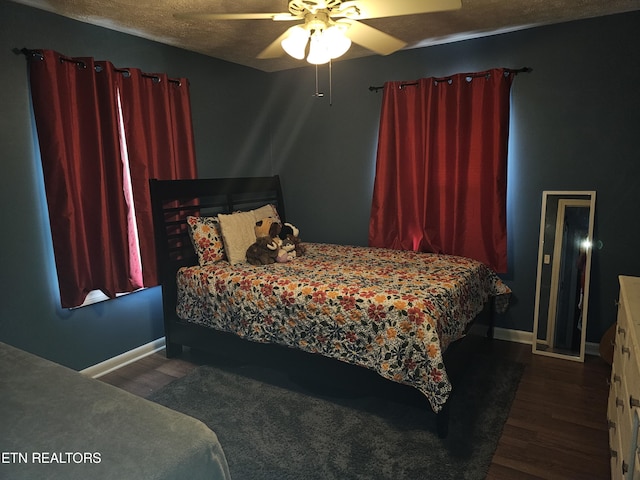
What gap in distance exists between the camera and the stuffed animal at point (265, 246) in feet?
10.4

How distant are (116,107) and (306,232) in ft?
7.11

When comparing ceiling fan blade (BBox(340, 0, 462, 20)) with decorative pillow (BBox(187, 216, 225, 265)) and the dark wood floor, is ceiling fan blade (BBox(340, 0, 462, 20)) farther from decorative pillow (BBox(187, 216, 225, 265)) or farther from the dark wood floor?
the dark wood floor

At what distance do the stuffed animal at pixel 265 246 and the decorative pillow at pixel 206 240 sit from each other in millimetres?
246

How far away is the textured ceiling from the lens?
8.27 feet

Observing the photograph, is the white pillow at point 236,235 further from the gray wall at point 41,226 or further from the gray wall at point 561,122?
the gray wall at point 561,122

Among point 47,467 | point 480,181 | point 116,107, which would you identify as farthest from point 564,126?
point 47,467

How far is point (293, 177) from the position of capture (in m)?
4.45

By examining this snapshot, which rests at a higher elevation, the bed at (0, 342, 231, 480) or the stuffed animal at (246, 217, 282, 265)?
the stuffed animal at (246, 217, 282, 265)

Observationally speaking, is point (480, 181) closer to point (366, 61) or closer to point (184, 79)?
point (366, 61)

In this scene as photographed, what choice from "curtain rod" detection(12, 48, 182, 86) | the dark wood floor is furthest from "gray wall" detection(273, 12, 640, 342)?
"curtain rod" detection(12, 48, 182, 86)

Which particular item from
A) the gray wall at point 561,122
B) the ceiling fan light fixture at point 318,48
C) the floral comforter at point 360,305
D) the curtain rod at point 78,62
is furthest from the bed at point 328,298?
the ceiling fan light fixture at point 318,48

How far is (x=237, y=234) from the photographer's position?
3307 mm

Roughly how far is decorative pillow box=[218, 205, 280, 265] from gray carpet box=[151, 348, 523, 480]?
846 millimetres

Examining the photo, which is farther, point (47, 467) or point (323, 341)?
point (323, 341)
